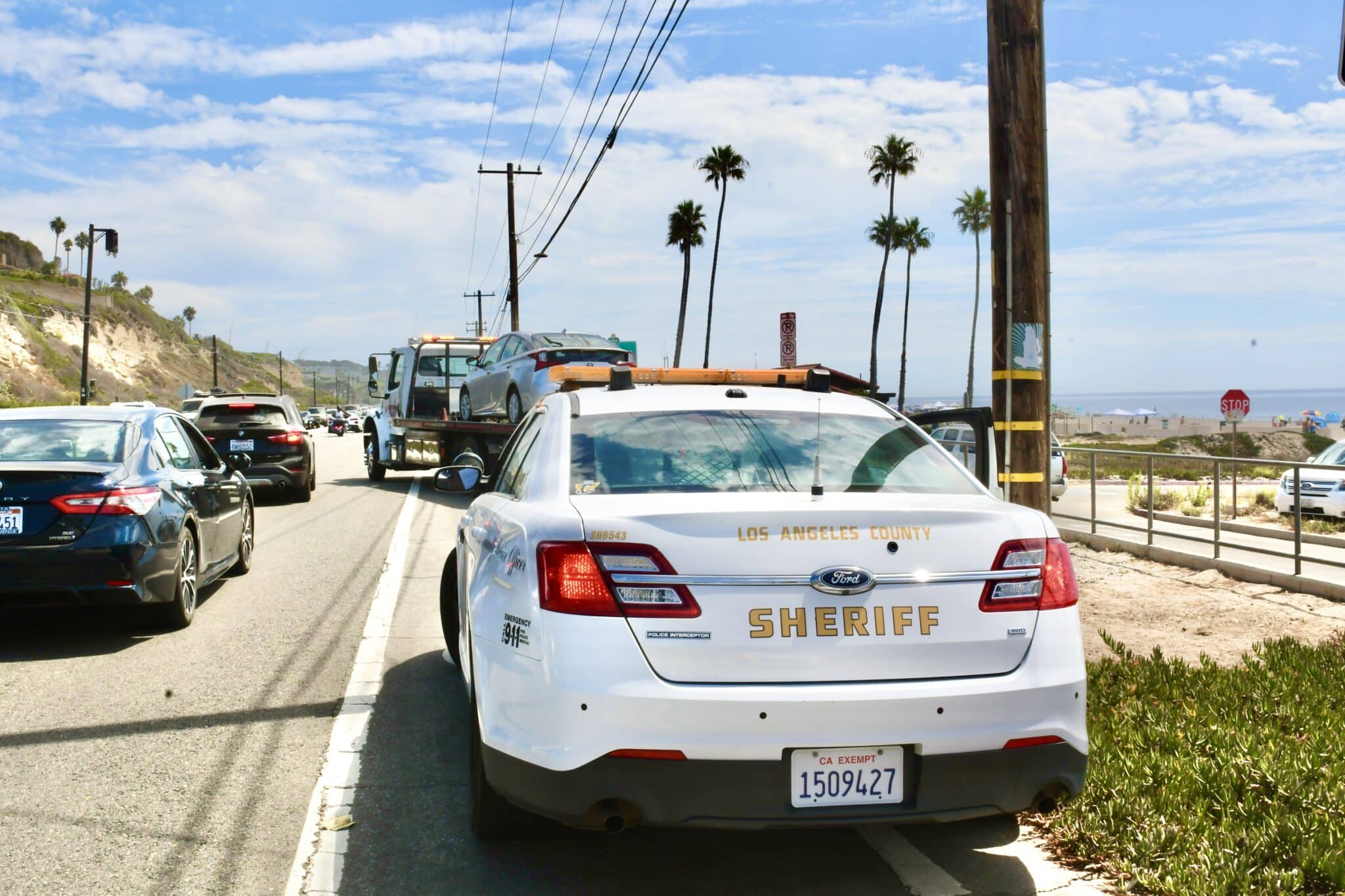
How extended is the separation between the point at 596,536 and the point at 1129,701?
3.50 metres

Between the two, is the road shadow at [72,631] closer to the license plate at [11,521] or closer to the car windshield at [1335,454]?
the license plate at [11,521]

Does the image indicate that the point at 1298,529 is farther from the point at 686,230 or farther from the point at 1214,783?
the point at 686,230

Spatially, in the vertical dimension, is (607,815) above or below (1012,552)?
below

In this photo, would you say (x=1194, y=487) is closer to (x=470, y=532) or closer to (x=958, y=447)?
(x=958, y=447)

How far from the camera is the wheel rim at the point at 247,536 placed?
1054 cm

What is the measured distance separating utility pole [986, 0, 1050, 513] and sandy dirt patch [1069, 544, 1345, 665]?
1.00 metres

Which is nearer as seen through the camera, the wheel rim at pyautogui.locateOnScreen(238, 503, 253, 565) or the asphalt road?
the asphalt road

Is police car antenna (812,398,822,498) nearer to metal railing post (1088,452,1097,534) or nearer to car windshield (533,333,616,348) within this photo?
metal railing post (1088,452,1097,534)

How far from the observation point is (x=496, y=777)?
3.73 m

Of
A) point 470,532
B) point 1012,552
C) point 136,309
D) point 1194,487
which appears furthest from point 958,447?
point 136,309

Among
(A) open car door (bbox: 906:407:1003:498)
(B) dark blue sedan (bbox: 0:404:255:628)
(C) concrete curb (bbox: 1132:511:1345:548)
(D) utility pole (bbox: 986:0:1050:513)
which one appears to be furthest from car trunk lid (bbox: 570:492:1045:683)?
(C) concrete curb (bbox: 1132:511:1345:548)

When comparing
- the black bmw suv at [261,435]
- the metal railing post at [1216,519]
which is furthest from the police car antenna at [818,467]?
the black bmw suv at [261,435]

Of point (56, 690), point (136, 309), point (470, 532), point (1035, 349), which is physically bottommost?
point (56, 690)

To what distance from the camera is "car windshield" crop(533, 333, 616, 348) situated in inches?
652
